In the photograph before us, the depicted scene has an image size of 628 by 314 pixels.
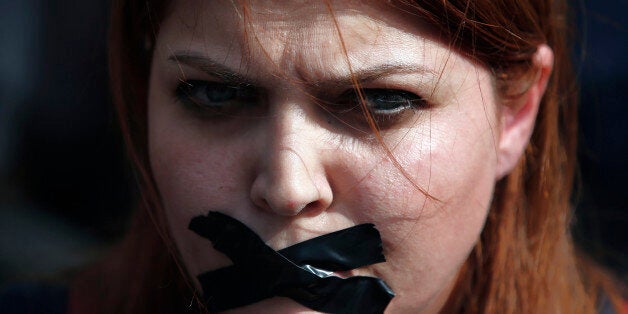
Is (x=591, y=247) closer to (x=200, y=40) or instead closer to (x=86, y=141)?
(x=200, y=40)

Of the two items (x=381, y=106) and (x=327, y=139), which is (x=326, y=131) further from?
(x=381, y=106)

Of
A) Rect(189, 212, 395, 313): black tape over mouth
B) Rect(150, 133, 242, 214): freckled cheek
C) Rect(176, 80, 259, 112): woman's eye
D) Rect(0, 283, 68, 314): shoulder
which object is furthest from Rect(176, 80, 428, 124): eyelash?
Rect(0, 283, 68, 314): shoulder

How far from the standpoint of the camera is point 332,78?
4.85 ft

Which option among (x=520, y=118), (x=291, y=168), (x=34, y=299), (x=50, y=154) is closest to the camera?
(x=291, y=168)

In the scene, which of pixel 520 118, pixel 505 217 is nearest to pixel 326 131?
pixel 520 118

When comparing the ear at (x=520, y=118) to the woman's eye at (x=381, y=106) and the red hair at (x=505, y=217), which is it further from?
the woman's eye at (x=381, y=106)

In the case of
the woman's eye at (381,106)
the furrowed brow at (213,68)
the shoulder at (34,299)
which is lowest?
the shoulder at (34,299)

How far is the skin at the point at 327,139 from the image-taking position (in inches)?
57.6

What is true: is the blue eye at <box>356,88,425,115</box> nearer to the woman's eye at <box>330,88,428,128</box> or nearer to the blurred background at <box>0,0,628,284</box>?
the woman's eye at <box>330,88,428,128</box>

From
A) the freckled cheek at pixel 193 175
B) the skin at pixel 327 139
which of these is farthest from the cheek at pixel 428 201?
the freckled cheek at pixel 193 175

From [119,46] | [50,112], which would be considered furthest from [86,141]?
Result: [119,46]

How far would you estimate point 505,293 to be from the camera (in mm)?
1969

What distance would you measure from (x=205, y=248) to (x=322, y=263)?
0.27 metres

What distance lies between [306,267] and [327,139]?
250 millimetres
